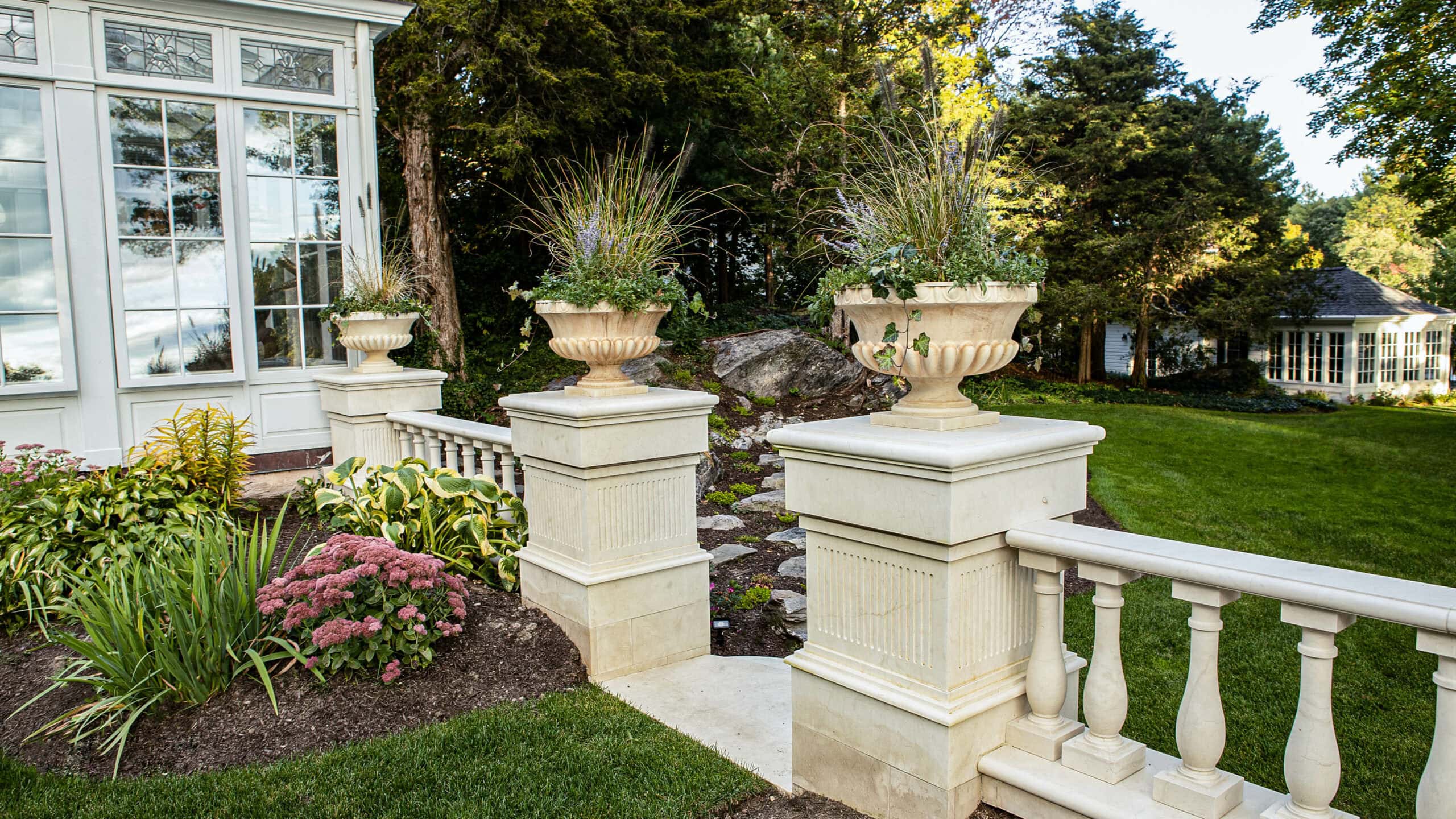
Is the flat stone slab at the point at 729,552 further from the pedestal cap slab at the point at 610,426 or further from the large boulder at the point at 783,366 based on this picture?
the large boulder at the point at 783,366

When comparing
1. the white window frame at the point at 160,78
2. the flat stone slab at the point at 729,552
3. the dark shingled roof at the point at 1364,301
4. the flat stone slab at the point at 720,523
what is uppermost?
the white window frame at the point at 160,78

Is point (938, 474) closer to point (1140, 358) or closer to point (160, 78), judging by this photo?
point (160, 78)

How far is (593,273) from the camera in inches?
145

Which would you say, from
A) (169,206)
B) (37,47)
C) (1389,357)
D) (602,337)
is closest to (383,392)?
(169,206)

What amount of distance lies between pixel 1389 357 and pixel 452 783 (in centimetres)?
2630

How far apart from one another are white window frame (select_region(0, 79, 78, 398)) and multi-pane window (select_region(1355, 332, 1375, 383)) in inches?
991

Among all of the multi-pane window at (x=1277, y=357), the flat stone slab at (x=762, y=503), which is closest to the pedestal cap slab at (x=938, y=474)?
the flat stone slab at (x=762, y=503)

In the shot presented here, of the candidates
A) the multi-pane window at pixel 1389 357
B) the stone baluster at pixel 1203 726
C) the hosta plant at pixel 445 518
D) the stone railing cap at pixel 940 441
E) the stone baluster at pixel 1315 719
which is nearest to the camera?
the stone baluster at pixel 1315 719

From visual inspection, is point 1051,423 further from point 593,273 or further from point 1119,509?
point 1119,509

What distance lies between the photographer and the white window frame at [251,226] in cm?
657

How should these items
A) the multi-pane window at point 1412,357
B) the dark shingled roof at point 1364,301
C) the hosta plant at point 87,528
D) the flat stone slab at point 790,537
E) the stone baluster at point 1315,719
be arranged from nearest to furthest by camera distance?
the stone baluster at point 1315,719
the hosta plant at point 87,528
the flat stone slab at point 790,537
the dark shingled roof at point 1364,301
the multi-pane window at point 1412,357

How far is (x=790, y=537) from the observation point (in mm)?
6242

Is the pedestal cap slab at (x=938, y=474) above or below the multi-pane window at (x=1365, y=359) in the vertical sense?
above

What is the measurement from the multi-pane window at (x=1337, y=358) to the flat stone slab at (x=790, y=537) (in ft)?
69.5
